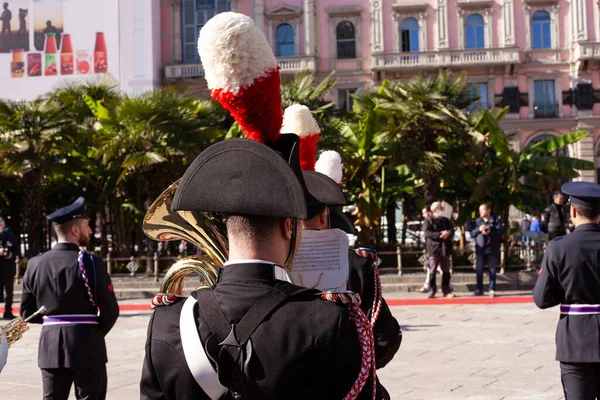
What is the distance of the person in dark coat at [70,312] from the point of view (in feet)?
18.1

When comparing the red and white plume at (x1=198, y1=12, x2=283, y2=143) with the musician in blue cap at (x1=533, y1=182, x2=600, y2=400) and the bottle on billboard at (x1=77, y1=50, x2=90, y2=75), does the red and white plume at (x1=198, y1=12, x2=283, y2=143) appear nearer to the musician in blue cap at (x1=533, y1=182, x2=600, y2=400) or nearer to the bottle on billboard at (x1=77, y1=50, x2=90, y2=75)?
the musician in blue cap at (x1=533, y1=182, x2=600, y2=400)

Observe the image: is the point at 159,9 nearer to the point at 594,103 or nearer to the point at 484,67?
the point at 484,67

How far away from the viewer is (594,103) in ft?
126

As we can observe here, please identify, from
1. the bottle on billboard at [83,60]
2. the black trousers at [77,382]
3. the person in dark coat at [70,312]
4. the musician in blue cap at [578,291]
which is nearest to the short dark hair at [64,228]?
the person in dark coat at [70,312]

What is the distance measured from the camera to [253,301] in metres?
2.28

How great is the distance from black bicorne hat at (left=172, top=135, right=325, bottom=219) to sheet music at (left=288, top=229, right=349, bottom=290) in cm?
110

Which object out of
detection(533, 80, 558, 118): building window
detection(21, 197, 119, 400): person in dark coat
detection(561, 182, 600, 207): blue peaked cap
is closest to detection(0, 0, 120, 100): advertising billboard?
detection(533, 80, 558, 118): building window

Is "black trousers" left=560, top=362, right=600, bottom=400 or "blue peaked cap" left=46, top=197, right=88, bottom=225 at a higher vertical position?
"blue peaked cap" left=46, top=197, right=88, bottom=225

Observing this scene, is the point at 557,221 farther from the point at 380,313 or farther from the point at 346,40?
the point at 346,40

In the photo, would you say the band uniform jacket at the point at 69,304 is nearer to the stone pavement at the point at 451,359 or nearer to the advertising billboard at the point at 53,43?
the stone pavement at the point at 451,359

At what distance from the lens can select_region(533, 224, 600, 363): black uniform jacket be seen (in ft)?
16.4

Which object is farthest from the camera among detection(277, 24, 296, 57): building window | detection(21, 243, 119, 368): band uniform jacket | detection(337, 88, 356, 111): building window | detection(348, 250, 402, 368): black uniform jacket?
detection(277, 24, 296, 57): building window

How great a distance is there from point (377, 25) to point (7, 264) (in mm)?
27916

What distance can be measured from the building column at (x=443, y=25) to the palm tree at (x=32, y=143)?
22.3 m
